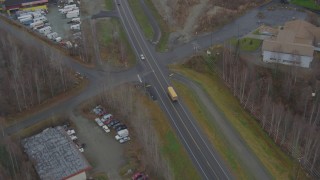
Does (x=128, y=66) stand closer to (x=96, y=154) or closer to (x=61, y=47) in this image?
(x=61, y=47)

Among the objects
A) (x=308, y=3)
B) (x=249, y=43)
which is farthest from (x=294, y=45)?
(x=308, y=3)

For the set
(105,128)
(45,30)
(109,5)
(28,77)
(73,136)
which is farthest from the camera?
(109,5)

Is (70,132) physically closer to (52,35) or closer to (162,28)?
(52,35)

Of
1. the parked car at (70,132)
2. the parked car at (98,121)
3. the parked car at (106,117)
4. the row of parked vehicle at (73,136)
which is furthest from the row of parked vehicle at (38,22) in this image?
the parked car at (70,132)

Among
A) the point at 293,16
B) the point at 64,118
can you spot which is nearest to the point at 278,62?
the point at 293,16

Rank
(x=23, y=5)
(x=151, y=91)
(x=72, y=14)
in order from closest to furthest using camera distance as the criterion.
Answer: (x=151, y=91) → (x=72, y=14) → (x=23, y=5)

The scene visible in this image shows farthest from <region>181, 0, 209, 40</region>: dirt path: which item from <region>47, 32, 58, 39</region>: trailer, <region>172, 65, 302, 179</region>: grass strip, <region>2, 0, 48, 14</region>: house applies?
<region>2, 0, 48, 14</region>: house
